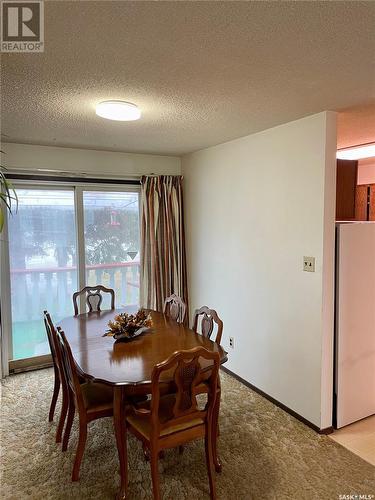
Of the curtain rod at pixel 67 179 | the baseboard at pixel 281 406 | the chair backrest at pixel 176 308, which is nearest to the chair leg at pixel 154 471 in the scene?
the chair backrest at pixel 176 308

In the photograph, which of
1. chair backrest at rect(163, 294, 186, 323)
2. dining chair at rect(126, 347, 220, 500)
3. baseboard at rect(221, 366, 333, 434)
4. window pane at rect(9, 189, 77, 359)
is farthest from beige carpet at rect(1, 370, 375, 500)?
window pane at rect(9, 189, 77, 359)

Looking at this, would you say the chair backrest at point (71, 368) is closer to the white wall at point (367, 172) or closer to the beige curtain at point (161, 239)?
the beige curtain at point (161, 239)

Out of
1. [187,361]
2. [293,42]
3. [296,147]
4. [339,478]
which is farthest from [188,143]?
[339,478]

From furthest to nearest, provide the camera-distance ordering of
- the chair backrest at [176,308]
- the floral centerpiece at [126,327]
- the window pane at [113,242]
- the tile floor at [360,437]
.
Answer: the window pane at [113,242]
the chair backrest at [176,308]
the floral centerpiece at [126,327]
the tile floor at [360,437]

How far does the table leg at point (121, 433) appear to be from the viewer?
81.4 inches

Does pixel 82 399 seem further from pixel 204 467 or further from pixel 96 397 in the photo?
pixel 204 467

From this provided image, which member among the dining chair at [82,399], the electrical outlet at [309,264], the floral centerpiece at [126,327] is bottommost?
the dining chair at [82,399]

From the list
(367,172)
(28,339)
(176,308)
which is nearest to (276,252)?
(176,308)

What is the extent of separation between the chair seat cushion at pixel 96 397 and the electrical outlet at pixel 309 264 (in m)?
1.77

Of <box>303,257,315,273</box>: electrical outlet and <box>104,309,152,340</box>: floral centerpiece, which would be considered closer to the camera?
<box>104,309,152,340</box>: floral centerpiece

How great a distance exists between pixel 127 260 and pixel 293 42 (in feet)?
11.2

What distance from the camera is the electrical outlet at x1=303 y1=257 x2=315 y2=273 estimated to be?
2.83 metres

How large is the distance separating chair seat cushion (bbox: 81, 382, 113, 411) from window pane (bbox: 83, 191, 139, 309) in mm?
2005

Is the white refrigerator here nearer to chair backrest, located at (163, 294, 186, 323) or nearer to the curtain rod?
chair backrest, located at (163, 294, 186, 323)
